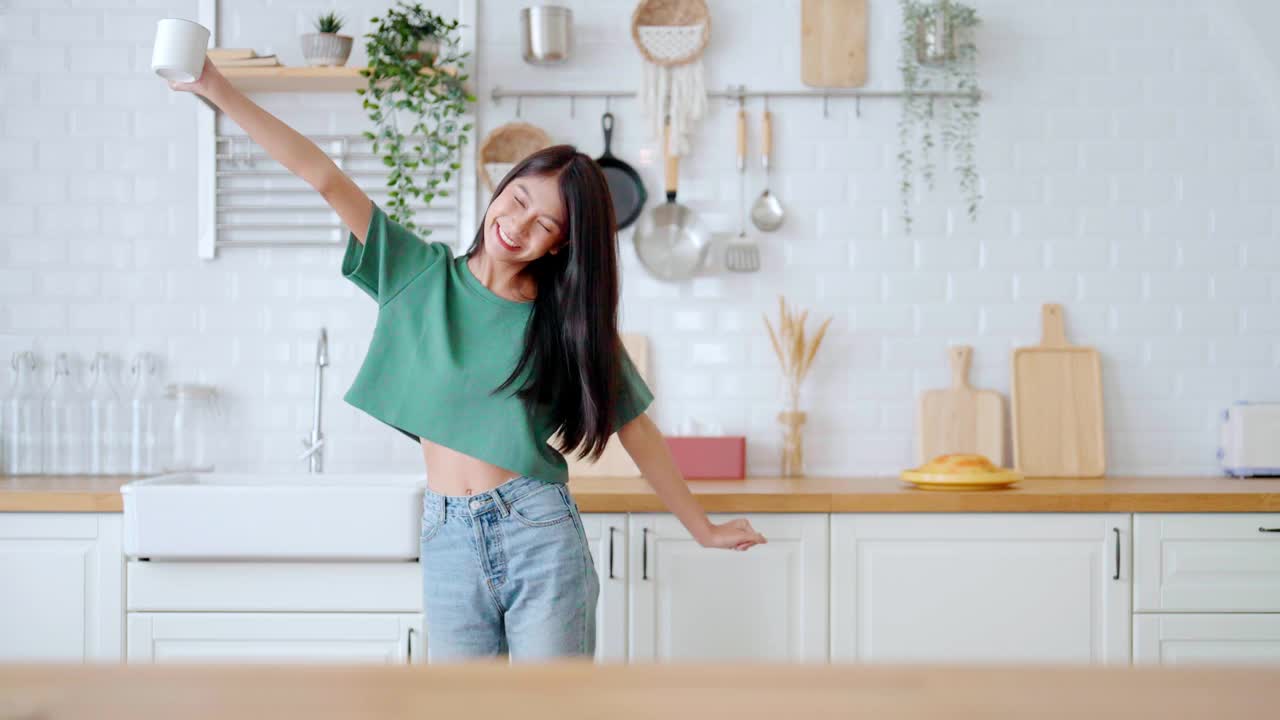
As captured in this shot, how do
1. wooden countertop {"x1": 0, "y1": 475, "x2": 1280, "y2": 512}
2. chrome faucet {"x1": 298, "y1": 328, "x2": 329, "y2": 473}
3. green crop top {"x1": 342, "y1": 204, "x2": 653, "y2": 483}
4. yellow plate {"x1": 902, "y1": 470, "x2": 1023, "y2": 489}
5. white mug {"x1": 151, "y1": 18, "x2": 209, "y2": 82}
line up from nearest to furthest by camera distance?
1. white mug {"x1": 151, "y1": 18, "x2": 209, "y2": 82}
2. green crop top {"x1": 342, "y1": 204, "x2": 653, "y2": 483}
3. wooden countertop {"x1": 0, "y1": 475, "x2": 1280, "y2": 512}
4. yellow plate {"x1": 902, "y1": 470, "x2": 1023, "y2": 489}
5. chrome faucet {"x1": 298, "y1": 328, "x2": 329, "y2": 473}

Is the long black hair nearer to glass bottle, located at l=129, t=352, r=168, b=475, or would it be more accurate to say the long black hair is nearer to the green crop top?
the green crop top

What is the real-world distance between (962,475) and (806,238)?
2.79 feet

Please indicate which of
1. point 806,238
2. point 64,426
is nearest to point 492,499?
point 806,238

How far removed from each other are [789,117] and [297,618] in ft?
6.19

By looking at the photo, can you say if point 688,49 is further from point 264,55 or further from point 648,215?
point 264,55

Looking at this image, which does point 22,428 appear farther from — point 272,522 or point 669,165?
point 669,165

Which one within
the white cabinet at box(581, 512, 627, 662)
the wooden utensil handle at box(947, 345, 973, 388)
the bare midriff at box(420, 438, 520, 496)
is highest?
the wooden utensil handle at box(947, 345, 973, 388)

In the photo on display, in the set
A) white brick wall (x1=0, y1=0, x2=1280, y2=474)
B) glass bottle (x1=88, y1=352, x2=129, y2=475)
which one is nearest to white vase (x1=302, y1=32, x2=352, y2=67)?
white brick wall (x1=0, y1=0, x2=1280, y2=474)

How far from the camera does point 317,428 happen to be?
3.04m

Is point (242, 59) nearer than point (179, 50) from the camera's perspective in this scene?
No

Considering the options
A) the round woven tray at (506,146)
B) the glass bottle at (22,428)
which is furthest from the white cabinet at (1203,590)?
the glass bottle at (22,428)

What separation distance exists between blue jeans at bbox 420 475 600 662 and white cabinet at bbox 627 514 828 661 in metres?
0.76

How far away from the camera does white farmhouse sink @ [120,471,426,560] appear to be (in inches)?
94.3

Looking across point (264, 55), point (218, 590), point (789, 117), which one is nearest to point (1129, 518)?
point (789, 117)
